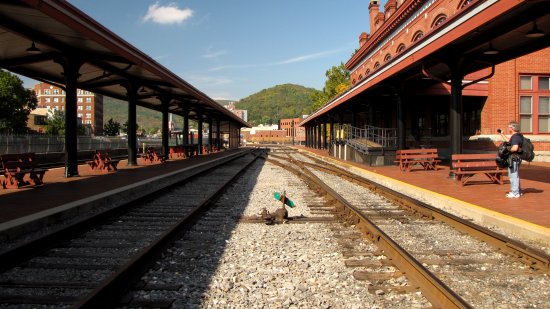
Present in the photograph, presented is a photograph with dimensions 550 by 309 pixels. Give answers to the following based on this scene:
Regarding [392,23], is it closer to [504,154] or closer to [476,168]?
[476,168]

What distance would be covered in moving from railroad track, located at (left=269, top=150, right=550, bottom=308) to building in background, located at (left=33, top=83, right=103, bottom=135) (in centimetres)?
16282

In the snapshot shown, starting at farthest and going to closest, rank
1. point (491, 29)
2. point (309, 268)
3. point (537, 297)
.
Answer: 1. point (491, 29)
2. point (309, 268)
3. point (537, 297)

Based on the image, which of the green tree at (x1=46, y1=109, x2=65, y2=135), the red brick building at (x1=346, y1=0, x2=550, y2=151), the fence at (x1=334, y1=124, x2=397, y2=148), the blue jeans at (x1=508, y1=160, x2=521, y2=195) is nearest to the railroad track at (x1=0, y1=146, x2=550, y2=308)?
the blue jeans at (x1=508, y1=160, x2=521, y2=195)

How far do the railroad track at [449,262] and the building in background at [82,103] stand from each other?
162816 millimetres

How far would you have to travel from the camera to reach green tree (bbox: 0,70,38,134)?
257ft

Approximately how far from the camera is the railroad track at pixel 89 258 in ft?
12.6

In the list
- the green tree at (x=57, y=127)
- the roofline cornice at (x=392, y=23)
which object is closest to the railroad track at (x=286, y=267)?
the roofline cornice at (x=392, y=23)

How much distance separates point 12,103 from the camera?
80375 millimetres

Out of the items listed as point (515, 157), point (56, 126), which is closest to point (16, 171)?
point (515, 157)

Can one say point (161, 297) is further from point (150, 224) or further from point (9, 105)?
point (9, 105)

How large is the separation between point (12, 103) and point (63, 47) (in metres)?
81.7

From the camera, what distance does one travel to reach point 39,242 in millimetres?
5508

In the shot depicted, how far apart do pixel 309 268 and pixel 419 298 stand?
54.0 inches

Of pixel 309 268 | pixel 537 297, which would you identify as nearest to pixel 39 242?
pixel 309 268
